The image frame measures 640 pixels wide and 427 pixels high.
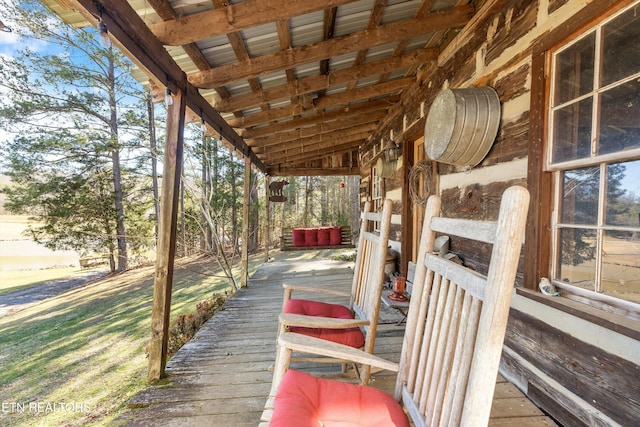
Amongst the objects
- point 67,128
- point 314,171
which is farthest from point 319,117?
point 67,128

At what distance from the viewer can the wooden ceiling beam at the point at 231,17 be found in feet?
5.17

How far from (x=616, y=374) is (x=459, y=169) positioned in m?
1.56

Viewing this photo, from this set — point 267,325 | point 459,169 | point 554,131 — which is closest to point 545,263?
point 554,131

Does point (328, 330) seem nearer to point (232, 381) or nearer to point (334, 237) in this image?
point (232, 381)

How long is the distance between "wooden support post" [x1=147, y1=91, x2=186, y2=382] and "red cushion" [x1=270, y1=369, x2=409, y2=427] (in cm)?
127

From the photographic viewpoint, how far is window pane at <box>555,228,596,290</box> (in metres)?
1.21

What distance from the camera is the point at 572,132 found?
129 cm

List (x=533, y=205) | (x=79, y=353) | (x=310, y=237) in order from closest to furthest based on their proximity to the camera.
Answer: (x=533, y=205) → (x=79, y=353) → (x=310, y=237)

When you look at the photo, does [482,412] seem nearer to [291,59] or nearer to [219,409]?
[219,409]

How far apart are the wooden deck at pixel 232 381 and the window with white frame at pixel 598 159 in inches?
30.2

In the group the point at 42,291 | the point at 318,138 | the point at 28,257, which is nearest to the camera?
the point at 318,138

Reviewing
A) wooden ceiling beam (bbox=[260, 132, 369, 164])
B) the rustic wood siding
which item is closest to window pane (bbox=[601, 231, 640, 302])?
the rustic wood siding

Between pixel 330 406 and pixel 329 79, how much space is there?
2617mm

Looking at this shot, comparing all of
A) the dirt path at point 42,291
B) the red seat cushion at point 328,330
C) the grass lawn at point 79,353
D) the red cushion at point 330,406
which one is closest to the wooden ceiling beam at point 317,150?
the grass lawn at point 79,353
